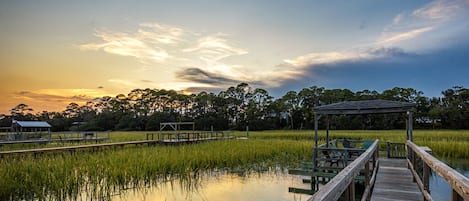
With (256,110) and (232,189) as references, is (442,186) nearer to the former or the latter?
(232,189)

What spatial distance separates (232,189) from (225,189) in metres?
0.21

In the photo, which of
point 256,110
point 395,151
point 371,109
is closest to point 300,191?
point 371,109

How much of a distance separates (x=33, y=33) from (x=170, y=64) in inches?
296

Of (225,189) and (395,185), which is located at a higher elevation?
(395,185)

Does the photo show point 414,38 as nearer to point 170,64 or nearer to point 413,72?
Result: point 170,64

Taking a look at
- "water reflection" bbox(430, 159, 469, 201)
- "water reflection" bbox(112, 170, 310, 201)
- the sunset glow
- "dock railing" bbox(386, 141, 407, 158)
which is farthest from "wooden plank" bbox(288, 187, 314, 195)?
the sunset glow

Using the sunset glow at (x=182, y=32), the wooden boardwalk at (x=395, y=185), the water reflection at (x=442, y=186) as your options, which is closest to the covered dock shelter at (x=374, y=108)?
the water reflection at (x=442, y=186)

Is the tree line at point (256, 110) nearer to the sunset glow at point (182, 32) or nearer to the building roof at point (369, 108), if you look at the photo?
the sunset glow at point (182, 32)

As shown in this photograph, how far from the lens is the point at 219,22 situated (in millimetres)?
15312

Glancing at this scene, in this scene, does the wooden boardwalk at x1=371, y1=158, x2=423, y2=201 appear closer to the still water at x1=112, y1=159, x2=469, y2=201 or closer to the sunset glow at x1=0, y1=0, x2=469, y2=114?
the still water at x1=112, y1=159, x2=469, y2=201

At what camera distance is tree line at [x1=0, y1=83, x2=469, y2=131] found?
4550 cm

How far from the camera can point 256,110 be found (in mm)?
55594

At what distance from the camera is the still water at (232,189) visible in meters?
8.26

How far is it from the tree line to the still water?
37447mm
